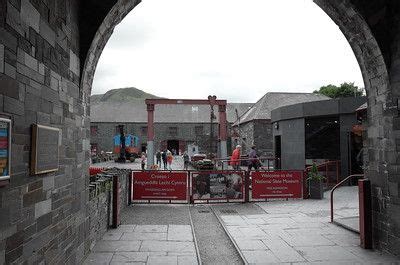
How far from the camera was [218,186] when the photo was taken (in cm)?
1207

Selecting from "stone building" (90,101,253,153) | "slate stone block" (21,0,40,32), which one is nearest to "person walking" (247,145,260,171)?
"slate stone block" (21,0,40,32)

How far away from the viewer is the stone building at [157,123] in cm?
5153

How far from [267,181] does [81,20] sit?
8564 mm

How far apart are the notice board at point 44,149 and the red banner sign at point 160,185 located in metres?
7.02

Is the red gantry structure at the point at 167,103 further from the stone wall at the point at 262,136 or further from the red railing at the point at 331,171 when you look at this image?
the stone wall at the point at 262,136

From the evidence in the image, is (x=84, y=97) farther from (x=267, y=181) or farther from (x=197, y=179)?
(x=267, y=181)

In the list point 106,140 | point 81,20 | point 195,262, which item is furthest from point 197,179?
point 106,140

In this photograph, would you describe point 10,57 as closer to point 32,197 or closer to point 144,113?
point 32,197

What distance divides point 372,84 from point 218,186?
21.6ft

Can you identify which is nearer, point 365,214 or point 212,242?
point 365,214

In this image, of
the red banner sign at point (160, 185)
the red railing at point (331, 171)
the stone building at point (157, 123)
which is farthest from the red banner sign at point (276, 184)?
the stone building at point (157, 123)

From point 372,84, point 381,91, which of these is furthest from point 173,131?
point 381,91

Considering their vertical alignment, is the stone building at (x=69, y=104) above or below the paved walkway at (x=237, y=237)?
above

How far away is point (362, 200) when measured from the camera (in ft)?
22.2
